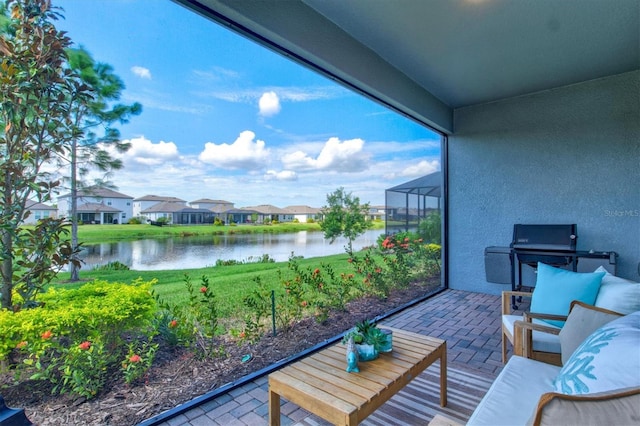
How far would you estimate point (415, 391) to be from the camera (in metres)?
2.25

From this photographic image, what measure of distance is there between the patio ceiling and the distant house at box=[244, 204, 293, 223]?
1.29 metres

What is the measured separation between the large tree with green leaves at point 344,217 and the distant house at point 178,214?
4.77 feet

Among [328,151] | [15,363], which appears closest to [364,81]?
[328,151]

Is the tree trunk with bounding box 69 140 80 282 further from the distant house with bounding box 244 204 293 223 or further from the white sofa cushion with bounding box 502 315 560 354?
the white sofa cushion with bounding box 502 315 560 354

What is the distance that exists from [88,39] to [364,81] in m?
2.20

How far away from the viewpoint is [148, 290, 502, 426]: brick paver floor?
1958 mm

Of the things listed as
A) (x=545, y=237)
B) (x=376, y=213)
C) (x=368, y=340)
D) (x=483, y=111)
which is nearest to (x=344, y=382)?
(x=368, y=340)

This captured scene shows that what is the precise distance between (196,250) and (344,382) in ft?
4.88

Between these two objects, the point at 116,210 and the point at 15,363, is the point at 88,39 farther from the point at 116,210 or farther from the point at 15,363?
the point at 15,363

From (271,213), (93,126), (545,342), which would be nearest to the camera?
(93,126)

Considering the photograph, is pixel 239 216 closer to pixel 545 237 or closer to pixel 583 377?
pixel 583 377

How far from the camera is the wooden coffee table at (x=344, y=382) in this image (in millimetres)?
1393

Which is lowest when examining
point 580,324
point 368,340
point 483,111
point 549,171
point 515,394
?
point 515,394

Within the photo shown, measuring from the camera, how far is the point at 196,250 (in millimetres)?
2447
